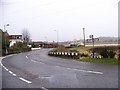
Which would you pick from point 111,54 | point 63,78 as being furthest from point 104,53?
point 63,78

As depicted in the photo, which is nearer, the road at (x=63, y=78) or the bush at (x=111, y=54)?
the road at (x=63, y=78)

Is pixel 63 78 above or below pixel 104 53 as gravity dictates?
below

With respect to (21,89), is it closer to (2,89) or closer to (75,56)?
(2,89)

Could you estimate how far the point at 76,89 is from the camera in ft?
36.8

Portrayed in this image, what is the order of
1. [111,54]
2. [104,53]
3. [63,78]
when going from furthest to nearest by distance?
[104,53]
[111,54]
[63,78]

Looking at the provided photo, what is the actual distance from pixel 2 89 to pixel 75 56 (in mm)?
27055

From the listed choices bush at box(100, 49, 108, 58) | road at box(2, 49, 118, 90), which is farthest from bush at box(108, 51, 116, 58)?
road at box(2, 49, 118, 90)

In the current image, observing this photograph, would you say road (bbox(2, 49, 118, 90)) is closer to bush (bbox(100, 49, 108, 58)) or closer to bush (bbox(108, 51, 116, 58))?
bush (bbox(108, 51, 116, 58))

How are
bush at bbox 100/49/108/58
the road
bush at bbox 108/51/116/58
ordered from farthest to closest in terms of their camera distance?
1. bush at bbox 100/49/108/58
2. bush at bbox 108/51/116/58
3. the road

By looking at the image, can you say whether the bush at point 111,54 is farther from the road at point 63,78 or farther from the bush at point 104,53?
the road at point 63,78

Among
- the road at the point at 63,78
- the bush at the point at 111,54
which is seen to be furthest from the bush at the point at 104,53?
the road at the point at 63,78

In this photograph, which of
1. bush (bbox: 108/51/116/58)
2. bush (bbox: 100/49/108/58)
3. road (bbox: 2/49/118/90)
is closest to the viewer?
road (bbox: 2/49/118/90)

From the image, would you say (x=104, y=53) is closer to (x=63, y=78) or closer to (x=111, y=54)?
(x=111, y=54)

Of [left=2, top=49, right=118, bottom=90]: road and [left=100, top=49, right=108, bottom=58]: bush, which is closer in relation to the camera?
[left=2, top=49, right=118, bottom=90]: road
